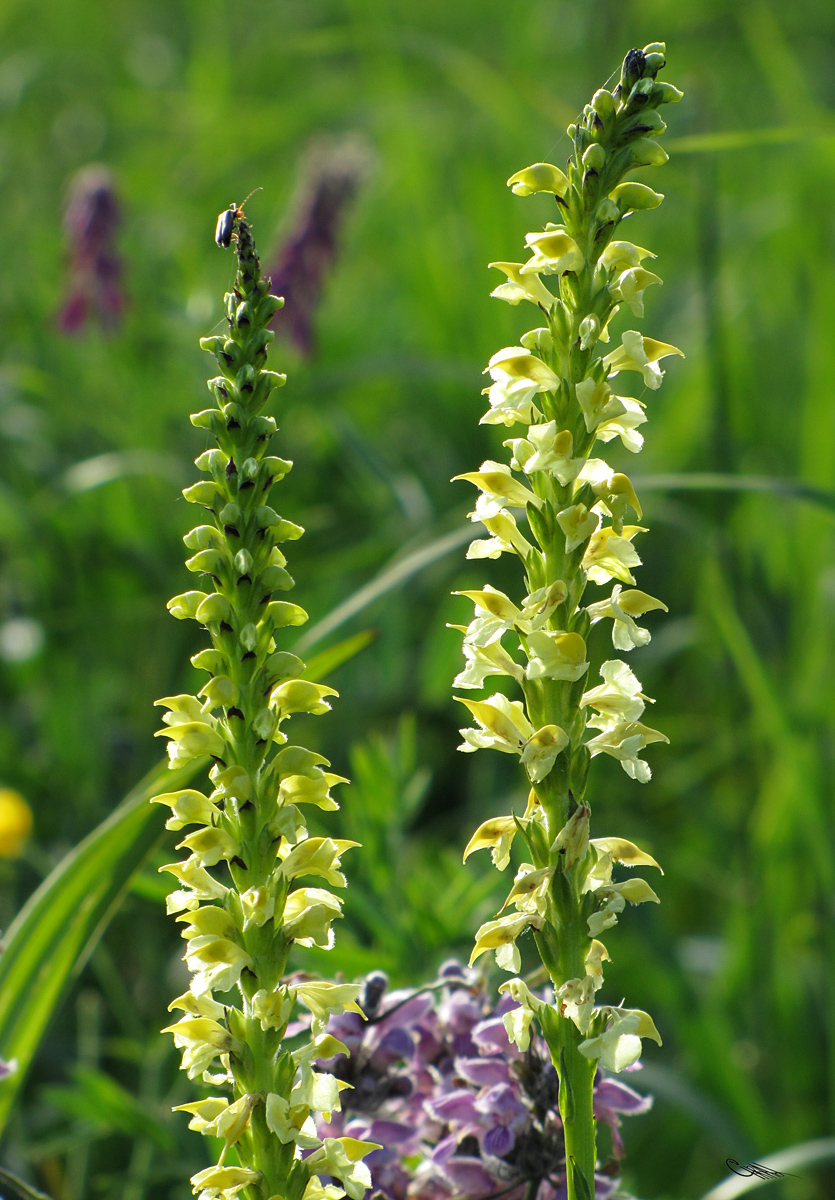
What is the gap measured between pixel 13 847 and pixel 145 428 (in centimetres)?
155

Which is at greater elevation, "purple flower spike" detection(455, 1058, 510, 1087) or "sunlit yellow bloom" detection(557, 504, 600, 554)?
"sunlit yellow bloom" detection(557, 504, 600, 554)

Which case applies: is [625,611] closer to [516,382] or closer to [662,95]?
[516,382]

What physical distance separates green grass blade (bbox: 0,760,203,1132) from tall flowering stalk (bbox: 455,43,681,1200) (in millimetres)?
526

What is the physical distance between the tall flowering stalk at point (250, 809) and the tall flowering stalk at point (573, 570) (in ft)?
0.31

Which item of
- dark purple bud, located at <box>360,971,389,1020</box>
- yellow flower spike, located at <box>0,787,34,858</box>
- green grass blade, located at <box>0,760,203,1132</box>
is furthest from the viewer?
yellow flower spike, located at <box>0,787,34,858</box>

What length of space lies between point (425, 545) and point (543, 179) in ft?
4.37

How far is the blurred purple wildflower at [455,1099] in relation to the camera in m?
0.83

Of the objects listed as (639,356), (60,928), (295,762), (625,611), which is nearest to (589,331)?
(639,356)

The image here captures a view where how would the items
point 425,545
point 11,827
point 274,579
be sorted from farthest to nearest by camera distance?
point 425,545 < point 11,827 < point 274,579

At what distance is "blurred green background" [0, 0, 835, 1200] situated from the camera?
1.77m

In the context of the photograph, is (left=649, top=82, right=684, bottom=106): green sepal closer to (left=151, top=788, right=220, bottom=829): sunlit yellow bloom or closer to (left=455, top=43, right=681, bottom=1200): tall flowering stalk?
(left=455, top=43, right=681, bottom=1200): tall flowering stalk

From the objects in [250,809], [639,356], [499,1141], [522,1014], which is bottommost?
[499,1141]

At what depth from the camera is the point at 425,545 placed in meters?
1.93

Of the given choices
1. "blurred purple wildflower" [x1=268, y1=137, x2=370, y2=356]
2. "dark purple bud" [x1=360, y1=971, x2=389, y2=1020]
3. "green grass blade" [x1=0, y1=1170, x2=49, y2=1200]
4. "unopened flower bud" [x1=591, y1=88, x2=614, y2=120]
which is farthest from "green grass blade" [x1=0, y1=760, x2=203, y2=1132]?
"blurred purple wildflower" [x1=268, y1=137, x2=370, y2=356]
